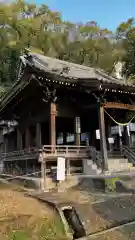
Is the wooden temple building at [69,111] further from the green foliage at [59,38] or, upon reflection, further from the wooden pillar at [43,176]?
the green foliage at [59,38]

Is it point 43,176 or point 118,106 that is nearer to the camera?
point 43,176

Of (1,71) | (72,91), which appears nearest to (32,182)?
(72,91)

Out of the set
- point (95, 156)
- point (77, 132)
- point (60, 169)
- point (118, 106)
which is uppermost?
point (118, 106)

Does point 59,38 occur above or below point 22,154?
above

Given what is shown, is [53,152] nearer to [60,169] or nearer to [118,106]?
[60,169]

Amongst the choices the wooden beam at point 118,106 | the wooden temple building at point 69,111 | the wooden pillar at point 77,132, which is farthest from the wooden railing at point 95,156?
the wooden beam at point 118,106

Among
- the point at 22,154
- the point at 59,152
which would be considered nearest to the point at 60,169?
the point at 59,152

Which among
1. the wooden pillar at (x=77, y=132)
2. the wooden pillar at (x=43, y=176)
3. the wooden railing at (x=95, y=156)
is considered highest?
the wooden pillar at (x=77, y=132)

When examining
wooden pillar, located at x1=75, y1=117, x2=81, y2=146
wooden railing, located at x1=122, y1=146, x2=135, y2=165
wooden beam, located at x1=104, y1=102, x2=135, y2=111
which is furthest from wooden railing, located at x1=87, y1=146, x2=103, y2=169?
wooden beam, located at x1=104, y1=102, x2=135, y2=111

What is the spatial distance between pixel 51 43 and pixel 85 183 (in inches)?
1202

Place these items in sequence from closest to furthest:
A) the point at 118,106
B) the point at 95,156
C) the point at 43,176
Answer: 1. the point at 43,176
2. the point at 95,156
3. the point at 118,106

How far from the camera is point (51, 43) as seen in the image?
37719 mm

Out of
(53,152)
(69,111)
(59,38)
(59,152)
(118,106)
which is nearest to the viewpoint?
(53,152)

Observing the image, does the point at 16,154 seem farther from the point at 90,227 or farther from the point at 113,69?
the point at 113,69
